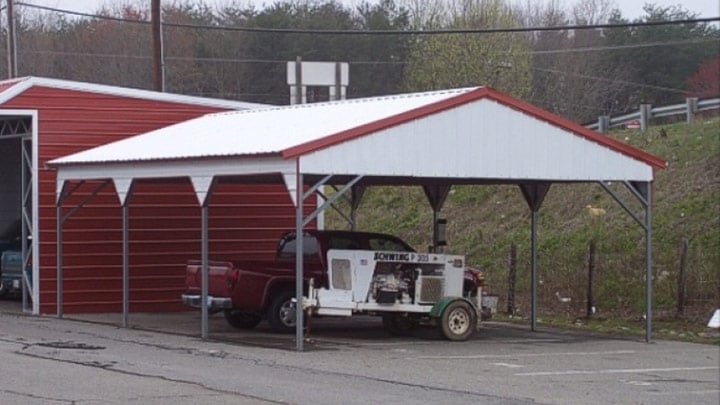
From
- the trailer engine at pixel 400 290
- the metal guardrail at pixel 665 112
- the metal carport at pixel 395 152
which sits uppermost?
the metal guardrail at pixel 665 112

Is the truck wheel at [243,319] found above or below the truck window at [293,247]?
below

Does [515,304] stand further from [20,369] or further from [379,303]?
[20,369]

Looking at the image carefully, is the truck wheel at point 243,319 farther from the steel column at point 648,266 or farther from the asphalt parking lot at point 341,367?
the steel column at point 648,266

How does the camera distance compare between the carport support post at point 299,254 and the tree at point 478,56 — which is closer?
the carport support post at point 299,254

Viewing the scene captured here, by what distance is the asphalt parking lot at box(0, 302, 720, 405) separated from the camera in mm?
15438

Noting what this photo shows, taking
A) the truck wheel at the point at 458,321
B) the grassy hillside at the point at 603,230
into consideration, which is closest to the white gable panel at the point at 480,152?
the truck wheel at the point at 458,321

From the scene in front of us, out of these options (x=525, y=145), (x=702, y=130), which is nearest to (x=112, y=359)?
(x=525, y=145)

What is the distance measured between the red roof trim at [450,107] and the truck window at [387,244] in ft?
11.0

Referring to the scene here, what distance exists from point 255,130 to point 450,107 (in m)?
3.94

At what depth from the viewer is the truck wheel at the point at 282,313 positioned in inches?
913

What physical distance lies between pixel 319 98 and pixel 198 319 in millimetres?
25302

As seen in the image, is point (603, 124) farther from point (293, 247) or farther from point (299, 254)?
point (299, 254)

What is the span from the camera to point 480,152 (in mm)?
22000

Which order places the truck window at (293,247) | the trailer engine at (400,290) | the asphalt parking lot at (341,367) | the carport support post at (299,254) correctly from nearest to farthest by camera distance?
1. the asphalt parking lot at (341,367)
2. the carport support post at (299,254)
3. the trailer engine at (400,290)
4. the truck window at (293,247)
